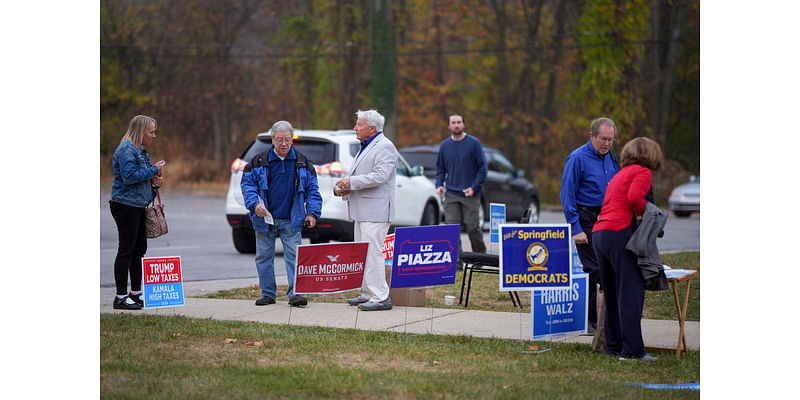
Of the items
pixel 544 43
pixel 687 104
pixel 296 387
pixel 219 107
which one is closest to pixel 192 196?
pixel 219 107

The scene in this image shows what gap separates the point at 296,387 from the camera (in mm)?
5902

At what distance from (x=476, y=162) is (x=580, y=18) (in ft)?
79.1

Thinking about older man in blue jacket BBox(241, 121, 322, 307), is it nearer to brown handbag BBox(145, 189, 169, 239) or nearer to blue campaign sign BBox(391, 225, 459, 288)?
brown handbag BBox(145, 189, 169, 239)

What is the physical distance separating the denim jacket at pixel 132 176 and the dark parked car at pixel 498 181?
10.8 meters

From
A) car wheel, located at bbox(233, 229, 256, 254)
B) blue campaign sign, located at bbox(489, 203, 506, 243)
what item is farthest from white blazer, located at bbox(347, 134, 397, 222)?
car wheel, located at bbox(233, 229, 256, 254)

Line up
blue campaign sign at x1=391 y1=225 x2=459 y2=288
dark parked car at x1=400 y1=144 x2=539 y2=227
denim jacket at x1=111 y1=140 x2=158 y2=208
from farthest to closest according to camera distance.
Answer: dark parked car at x1=400 y1=144 x2=539 y2=227 → denim jacket at x1=111 y1=140 x2=158 y2=208 → blue campaign sign at x1=391 y1=225 x2=459 y2=288

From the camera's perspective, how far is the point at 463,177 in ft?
39.1

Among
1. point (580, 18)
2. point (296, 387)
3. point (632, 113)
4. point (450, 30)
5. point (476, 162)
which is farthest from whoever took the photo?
point (450, 30)

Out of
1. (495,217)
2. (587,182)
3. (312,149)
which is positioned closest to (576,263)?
(587,182)

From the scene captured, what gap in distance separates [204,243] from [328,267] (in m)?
8.58

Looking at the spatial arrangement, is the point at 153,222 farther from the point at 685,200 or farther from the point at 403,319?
the point at 685,200

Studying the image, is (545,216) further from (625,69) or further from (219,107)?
(219,107)

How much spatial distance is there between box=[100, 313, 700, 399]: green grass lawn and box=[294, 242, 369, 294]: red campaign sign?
0.47 m

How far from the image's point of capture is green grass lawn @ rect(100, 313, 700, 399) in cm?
584
